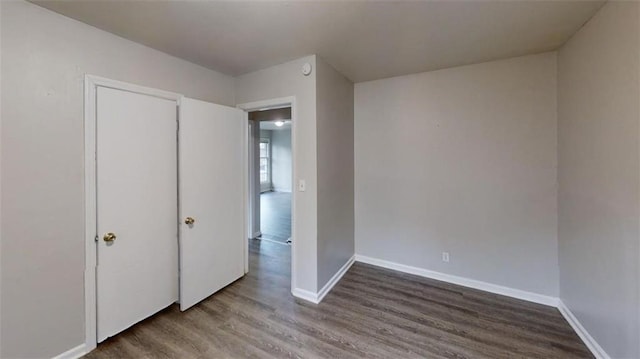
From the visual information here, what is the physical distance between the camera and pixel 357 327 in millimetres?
2197

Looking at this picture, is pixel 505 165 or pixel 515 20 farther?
pixel 505 165

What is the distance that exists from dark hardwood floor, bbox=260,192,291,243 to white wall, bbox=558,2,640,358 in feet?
12.4

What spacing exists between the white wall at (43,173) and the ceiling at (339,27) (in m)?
0.21

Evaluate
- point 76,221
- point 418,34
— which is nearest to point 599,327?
point 418,34

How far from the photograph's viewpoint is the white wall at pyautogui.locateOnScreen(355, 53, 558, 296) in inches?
98.7

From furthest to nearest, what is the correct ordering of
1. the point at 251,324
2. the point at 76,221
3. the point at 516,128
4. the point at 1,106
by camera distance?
the point at 516,128
the point at 251,324
the point at 76,221
the point at 1,106

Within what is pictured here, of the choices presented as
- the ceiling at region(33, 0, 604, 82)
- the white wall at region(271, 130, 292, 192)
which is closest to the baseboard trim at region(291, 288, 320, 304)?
the ceiling at region(33, 0, 604, 82)

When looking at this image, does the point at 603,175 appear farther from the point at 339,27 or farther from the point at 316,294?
the point at 316,294

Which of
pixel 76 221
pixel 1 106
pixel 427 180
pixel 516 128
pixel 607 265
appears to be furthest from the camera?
pixel 427 180

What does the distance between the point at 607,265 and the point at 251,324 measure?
9.14 ft

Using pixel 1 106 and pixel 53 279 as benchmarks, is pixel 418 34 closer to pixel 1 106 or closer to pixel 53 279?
pixel 1 106

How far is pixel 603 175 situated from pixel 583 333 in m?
1.32

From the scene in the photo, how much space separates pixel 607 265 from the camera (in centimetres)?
175

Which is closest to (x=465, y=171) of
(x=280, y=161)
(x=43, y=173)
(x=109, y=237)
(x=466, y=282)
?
(x=466, y=282)
